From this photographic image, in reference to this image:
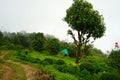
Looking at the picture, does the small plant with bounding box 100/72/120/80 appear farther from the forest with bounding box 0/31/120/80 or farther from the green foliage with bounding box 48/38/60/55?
the green foliage with bounding box 48/38/60/55

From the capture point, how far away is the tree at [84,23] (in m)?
45.7

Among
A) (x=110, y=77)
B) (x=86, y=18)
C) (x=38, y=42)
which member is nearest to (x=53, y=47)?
(x=38, y=42)

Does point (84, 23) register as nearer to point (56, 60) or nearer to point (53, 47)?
point (56, 60)

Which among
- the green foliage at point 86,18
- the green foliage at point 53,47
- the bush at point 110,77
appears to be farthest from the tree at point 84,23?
the green foliage at point 53,47

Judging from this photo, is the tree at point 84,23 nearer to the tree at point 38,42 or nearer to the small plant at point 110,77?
the small plant at point 110,77

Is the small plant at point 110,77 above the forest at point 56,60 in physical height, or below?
below

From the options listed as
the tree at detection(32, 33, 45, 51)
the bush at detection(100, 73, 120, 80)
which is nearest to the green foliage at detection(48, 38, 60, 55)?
the tree at detection(32, 33, 45, 51)

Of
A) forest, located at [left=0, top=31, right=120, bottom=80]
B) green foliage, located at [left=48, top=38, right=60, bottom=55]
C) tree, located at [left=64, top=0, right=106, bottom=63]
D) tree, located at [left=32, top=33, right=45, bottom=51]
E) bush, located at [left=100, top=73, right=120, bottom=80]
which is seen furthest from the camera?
tree, located at [left=32, top=33, right=45, bottom=51]

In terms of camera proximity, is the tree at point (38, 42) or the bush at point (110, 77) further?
the tree at point (38, 42)

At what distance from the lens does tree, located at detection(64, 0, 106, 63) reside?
4566 cm

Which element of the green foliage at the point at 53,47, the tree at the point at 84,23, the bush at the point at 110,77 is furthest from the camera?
the green foliage at the point at 53,47

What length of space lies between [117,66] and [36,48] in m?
44.8

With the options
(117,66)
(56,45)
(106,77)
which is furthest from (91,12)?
(56,45)

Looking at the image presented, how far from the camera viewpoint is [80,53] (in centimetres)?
4688
